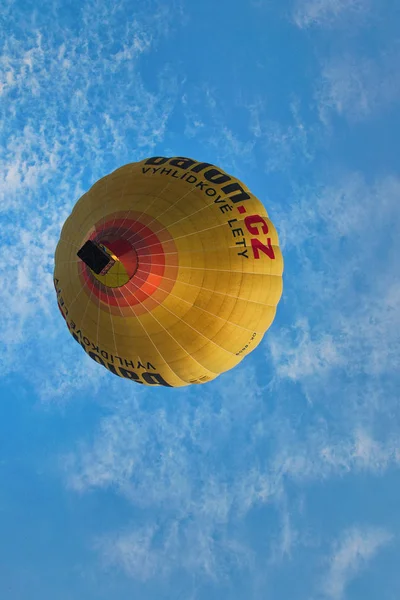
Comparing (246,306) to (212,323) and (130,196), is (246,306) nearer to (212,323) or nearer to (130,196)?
(212,323)

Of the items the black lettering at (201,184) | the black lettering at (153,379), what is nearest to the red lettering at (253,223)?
the black lettering at (201,184)

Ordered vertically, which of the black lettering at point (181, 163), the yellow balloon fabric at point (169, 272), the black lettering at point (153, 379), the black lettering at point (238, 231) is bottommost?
the black lettering at point (153, 379)

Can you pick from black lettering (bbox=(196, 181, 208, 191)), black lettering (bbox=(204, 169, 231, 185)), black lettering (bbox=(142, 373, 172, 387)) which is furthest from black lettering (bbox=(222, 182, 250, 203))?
black lettering (bbox=(142, 373, 172, 387))

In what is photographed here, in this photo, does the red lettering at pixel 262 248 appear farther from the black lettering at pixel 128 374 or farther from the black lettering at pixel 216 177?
the black lettering at pixel 128 374

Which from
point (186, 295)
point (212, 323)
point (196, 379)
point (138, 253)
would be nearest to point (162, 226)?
point (138, 253)

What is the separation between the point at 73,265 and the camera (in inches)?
503

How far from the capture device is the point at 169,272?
11.3 meters

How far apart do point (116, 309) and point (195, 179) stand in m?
4.47

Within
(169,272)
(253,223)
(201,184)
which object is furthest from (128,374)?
(201,184)

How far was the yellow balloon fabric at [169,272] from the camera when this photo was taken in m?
11.3

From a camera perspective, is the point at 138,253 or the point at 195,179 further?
the point at 195,179

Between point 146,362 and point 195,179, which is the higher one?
point 195,179

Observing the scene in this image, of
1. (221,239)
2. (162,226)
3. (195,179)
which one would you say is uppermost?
(195,179)

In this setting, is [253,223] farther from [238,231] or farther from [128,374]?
[128,374]
